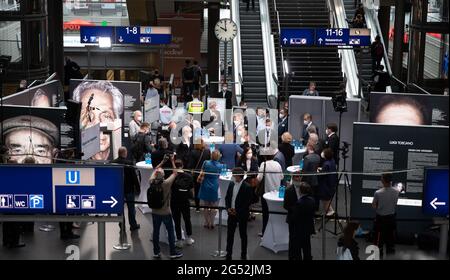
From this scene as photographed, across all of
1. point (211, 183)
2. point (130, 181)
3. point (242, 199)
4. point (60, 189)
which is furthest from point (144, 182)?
point (60, 189)

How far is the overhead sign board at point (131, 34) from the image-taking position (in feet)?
74.6

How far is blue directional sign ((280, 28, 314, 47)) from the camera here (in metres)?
22.9

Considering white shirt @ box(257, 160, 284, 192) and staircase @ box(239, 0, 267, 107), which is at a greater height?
staircase @ box(239, 0, 267, 107)

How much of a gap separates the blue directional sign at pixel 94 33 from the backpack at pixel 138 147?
7.32 metres

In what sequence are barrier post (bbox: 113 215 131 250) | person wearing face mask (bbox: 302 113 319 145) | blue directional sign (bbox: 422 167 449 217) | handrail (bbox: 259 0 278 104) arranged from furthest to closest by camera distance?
1. handrail (bbox: 259 0 278 104)
2. person wearing face mask (bbox: 302 113 319 145)
3. barrier post (bbox: 113 215 131 250)
4. blue directional sign (bbox: 422 167 449 217)

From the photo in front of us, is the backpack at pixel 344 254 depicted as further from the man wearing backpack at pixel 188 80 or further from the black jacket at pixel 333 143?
the man wearing backpack at pixel 188 80

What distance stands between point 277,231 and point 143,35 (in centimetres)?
1146

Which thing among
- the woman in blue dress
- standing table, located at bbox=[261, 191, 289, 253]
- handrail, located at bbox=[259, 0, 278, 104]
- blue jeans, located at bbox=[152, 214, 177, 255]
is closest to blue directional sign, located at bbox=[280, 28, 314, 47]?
handrail, located at bbox=[259, 0, 278, 104]

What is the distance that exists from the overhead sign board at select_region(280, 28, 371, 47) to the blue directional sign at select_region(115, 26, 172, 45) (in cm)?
337

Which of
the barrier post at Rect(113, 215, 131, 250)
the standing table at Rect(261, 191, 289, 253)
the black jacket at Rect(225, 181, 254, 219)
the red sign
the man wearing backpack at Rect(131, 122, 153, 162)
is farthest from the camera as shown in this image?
the red sign

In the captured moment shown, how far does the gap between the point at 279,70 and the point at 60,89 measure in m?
8.81

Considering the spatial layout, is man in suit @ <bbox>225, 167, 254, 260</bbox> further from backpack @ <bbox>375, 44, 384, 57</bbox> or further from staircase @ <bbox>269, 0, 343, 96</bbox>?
backpack @ <bbox>375, 44, 384, 57</bbox>

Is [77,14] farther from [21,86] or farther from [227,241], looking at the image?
[227,241]

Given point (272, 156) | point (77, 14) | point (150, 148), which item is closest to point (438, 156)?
point (272, 156)
